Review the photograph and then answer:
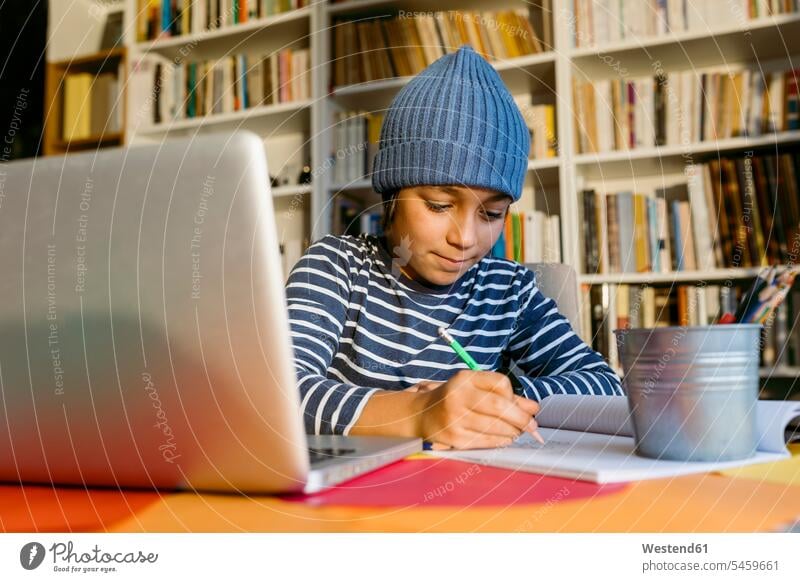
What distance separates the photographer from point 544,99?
1.57 metres

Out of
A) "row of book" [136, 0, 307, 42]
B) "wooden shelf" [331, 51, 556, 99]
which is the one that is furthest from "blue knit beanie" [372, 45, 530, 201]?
"row of book" [136, 0, 307, 42]

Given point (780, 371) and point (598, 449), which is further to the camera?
point (780, 371)

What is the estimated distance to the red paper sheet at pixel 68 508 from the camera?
0.30 metres

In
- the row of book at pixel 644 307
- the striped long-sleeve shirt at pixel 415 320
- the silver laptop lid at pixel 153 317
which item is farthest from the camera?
the row of book at pixel 644 307

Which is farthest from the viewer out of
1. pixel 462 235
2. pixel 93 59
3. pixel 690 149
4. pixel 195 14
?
pixel 93 59

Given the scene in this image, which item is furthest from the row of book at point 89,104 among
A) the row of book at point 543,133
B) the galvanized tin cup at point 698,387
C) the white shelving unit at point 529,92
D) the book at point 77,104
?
the galvanized tin cup at point 698,387

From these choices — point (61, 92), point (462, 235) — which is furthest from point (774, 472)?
point (61, 92)

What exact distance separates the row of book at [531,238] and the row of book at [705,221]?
0.06 meters

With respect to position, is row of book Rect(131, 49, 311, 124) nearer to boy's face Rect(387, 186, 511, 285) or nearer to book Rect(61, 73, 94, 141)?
book Rect(61, 73, 94, 141)

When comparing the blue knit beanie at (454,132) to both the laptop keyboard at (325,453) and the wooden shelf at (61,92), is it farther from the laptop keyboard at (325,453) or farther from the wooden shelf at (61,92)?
the wooden shelf at (61,92)

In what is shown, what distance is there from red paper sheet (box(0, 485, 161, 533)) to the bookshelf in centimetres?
120

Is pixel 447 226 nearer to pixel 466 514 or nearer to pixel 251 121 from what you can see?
pixel 466 514

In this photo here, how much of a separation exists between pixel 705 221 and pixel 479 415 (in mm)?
1106
